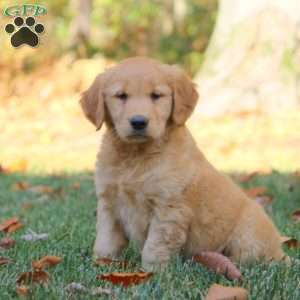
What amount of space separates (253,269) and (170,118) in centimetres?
90

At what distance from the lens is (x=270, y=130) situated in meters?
9.29

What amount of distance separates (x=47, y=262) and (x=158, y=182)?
68 cm

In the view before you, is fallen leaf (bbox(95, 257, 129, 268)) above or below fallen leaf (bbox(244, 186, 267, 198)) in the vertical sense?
above

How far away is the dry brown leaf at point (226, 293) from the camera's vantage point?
2.95m

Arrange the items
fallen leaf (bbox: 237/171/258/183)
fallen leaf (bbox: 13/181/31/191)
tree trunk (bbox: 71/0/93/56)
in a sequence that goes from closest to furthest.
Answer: fallen leaf (bbox: 13/181/31/191) < fallen leaf (bbox: 237/171/258/183) < tree trunk (bbox: 71/0/93/56)

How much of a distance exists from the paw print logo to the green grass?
4.09 feet

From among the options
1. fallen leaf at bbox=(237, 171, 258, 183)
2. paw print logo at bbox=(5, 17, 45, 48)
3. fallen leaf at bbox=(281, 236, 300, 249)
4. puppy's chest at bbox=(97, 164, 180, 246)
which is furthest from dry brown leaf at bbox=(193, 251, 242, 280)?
fallen leaf at bbox=(237, 171, 258, 183)

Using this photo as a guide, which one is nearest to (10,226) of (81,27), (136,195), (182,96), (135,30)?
(136,195)

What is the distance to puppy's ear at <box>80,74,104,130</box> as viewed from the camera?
3764mm

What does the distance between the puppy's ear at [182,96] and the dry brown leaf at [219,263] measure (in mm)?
707

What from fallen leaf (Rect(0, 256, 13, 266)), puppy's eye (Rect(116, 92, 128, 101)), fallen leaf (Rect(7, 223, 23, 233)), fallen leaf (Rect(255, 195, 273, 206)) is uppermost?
puppy's eye (Rect(116, 92, 128, 101))

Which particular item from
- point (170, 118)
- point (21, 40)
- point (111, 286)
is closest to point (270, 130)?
point (21, 40)

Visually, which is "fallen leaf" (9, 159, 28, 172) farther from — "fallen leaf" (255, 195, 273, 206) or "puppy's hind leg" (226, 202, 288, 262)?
"puppy's hind leg" (226, 202, 288, 262)

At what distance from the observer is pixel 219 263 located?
355cm
